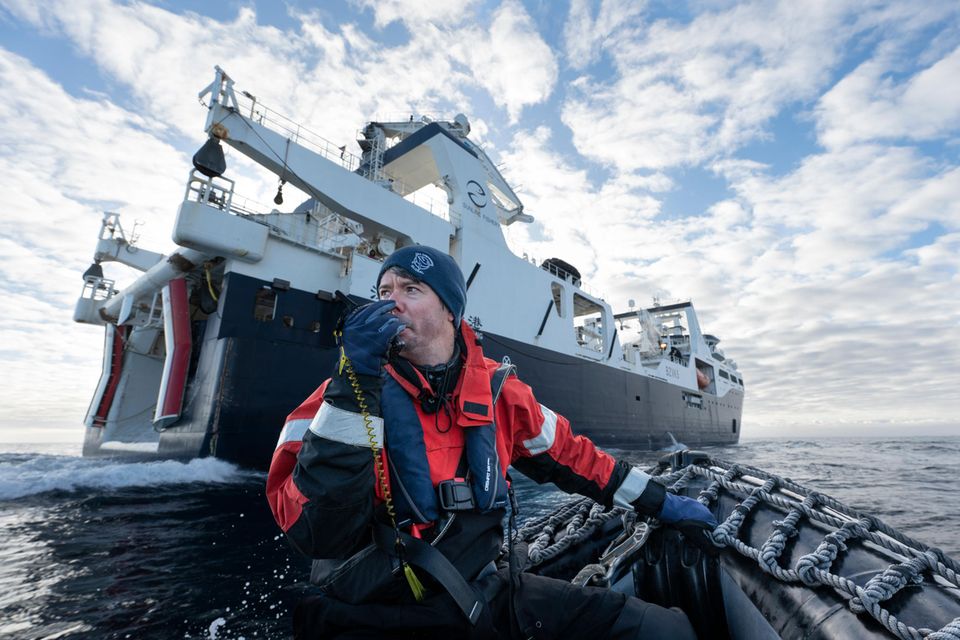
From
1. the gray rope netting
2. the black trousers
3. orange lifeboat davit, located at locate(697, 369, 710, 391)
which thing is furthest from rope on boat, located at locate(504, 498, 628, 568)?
orange lifeboat davit, located at locate(697, 369, 710, 391)

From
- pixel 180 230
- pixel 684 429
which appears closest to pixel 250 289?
pixel 180 230

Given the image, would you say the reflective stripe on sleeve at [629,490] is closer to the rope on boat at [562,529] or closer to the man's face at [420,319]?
the rope on boat at [562,529]

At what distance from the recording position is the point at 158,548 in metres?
3.89

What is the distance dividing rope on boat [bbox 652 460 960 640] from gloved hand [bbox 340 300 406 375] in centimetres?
171

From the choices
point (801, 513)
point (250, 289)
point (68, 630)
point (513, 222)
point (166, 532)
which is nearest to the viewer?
point (801, 513)

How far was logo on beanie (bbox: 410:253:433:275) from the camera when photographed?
1.84 metres

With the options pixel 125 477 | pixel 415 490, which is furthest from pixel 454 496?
pixel 125 477

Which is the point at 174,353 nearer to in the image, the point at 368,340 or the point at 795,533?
the point at 368,340

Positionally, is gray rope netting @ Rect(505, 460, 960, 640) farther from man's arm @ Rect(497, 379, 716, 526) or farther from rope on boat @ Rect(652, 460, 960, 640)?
man's arm @ Rect(497, 379, 716, 526)

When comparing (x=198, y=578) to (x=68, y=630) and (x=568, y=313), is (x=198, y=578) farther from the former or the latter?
(x=568, y=313)

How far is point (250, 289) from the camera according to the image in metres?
8.04

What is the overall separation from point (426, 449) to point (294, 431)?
47 cm

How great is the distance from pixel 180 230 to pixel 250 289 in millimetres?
1470

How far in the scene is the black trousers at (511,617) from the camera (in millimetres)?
1317
